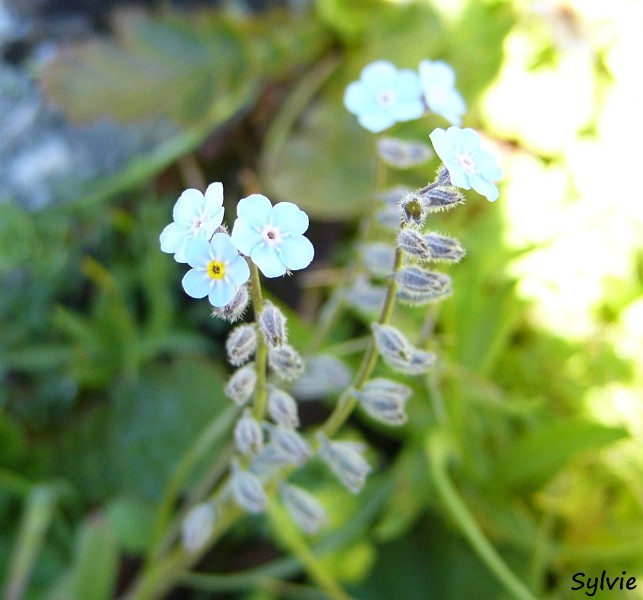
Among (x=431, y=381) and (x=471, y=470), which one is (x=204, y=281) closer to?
(x=431, y=381)

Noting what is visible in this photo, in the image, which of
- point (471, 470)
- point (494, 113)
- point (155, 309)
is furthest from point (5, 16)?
point (471, 470)

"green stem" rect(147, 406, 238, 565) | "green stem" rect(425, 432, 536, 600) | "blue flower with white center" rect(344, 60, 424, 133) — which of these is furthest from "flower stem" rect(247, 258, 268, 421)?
"green stem" rect(425, 432, 536, 600)

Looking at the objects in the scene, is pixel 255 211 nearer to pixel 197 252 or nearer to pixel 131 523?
pixel 197 252

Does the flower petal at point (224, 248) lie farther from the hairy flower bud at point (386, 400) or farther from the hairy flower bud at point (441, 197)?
the hairy flower bud at point (386, 400)

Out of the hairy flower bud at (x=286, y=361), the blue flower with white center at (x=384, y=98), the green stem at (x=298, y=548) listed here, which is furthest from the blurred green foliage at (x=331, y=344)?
the hairy flower bud at (x=286, y=361)

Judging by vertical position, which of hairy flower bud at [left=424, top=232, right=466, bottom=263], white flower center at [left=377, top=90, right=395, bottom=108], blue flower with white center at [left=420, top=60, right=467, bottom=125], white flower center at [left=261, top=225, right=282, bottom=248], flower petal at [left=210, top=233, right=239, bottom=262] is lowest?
hairy flower bud at [left=424, top=232, right=466, bottom=263]

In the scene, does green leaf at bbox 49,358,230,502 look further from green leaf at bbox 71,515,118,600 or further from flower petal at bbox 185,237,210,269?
flower petal at bbox 185,237,210,269

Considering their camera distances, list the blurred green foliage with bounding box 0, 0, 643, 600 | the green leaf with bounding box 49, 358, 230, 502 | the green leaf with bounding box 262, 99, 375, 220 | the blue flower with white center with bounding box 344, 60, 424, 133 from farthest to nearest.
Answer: the green leaf with bounding box 262, 99, 375, 220 < the green leaf with bounding box 49, 358, 230, 502 < the blurred green foliage with bounding box 0, 0, 643, 600 < the blue flower with white center with bounding box 344, 60, 424, 133
